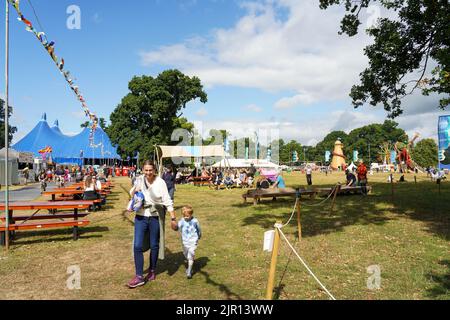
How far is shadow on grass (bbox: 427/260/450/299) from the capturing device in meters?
4.80

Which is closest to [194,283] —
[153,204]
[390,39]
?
[153,204]

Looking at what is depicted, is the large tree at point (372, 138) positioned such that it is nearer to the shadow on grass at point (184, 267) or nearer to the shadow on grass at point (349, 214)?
the shadow on grass at point (349, 214)

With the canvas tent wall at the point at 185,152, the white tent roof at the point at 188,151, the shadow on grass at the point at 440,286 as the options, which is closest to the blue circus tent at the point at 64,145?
the canvas tent wall at the point at 185,152

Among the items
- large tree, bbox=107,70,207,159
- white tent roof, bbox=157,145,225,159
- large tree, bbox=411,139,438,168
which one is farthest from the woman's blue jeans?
large tree, bbox=411,139,438,168

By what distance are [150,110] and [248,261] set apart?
38055 millimetres

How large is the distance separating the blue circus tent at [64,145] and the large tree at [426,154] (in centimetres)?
7842

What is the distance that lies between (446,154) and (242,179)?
14.2 m

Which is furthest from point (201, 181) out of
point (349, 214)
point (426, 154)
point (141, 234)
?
point (426, 154)

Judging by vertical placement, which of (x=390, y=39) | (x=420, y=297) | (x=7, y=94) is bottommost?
(x=420, y=297)

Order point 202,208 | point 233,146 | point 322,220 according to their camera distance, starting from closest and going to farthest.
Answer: point 322,220 < point 202,208 < point 233,146

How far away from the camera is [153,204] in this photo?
530cm

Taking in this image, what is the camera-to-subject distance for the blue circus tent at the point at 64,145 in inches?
2147

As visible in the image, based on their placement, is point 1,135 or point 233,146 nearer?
point 1,135

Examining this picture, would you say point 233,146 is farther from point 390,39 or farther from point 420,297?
point 420,297
